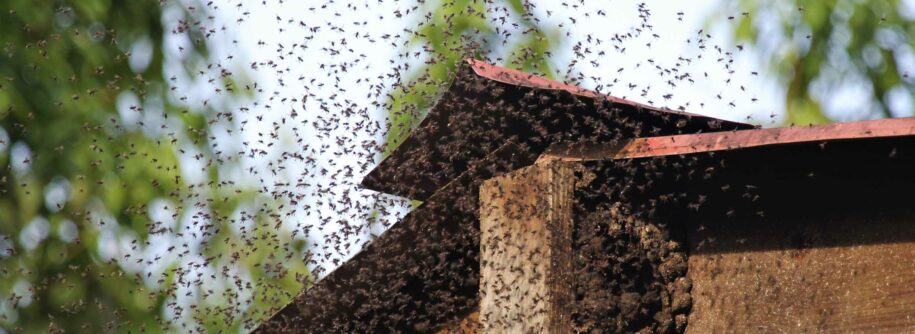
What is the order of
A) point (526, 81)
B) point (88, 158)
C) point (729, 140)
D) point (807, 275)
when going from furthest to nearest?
1. point (88, 158)
2. point (526, 81)
3. point (807, 275)
4. point (729, 140)

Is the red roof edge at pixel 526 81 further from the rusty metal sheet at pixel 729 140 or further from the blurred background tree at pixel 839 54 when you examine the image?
the blurred background tree at pixel 839 54

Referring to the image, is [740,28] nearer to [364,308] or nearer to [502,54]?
[502,54]

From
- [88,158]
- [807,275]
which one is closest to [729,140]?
[807,275]

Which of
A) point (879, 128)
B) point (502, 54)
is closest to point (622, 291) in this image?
point (879, 128)

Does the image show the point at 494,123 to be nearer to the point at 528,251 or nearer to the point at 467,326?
the point at 528,251

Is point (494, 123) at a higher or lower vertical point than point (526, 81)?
lower

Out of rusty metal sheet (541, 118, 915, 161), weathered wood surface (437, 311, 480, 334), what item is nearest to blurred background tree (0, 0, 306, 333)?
weathered wood surface (437, 311, 480, 334)
